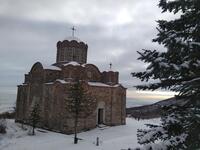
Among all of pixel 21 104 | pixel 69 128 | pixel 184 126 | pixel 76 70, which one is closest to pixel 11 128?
pixel 21 104

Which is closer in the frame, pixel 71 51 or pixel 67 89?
pixel 67 89

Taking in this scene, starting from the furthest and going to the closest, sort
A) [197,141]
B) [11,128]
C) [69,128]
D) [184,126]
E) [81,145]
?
[11,128] → [69,128] → [81,145] → [184,126] → [197,141]

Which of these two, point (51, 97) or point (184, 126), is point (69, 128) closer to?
point (51, 97)

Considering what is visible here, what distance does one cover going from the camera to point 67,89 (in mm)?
32875

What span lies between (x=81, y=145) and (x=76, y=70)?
36.3 ft

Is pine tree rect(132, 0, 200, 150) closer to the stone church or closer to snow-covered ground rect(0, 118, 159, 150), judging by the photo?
snow-covered ground rect(0, 118, 159, 150)

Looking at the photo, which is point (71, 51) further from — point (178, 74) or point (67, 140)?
point (178, 74)

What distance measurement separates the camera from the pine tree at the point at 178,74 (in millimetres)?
6371

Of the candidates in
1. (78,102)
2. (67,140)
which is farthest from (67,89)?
(67,140)

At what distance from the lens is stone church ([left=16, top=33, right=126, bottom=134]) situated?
3306 cm

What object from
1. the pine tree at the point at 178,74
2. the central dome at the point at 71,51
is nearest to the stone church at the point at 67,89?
the central dome at the point at 71,51

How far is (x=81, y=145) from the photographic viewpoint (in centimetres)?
2564

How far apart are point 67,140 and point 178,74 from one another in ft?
75.1

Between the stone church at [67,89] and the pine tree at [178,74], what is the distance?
83.7 ft
